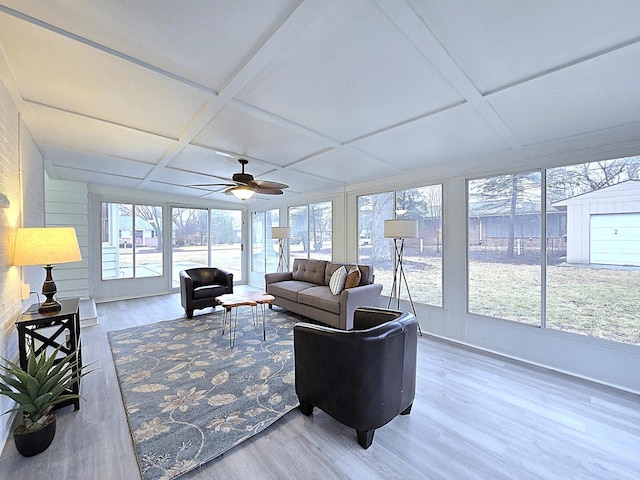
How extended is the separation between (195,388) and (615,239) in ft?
14.1

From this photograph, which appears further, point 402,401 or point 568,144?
point 568,144

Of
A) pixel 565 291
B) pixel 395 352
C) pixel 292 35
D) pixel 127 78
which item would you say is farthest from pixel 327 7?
pixel 565 291

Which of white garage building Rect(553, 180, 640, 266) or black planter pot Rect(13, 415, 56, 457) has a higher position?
white garage building Rect(553, 180, 640, 266)

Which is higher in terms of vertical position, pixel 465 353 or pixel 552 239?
pixel 552 239

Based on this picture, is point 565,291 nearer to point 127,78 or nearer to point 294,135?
point 294,135

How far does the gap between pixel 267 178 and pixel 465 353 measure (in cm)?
408

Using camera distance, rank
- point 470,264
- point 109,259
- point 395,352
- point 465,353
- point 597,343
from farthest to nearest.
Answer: point 109,259 < point 470,264 < point 465,353 < point 597,343 < point 395,352

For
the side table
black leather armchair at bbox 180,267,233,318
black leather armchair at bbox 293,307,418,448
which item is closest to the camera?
black leather armchair at bbox 293,307,418,448

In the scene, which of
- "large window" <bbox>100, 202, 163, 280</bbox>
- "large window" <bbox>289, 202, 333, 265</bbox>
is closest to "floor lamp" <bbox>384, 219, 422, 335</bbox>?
"large window" <bbox>289, 202, 333, 265</bbox>

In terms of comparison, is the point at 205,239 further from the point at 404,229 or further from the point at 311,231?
the point at 404,229

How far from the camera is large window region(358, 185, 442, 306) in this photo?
396 centimetres

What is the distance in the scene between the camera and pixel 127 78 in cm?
200

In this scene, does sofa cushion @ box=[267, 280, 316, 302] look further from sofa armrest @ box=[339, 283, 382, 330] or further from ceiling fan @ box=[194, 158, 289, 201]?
ceiling fan @ box=[194, 158, 289, 201]

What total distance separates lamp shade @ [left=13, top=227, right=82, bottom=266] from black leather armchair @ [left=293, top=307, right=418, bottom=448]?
2.00 meters
